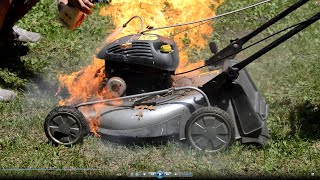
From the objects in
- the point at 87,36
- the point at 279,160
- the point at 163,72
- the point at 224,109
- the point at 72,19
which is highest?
the point at 87,36

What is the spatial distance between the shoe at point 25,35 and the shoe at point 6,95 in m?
1.24

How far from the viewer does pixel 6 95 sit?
5.04 metres

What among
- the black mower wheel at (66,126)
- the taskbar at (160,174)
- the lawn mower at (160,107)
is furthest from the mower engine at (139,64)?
the taskbar at (160,174)

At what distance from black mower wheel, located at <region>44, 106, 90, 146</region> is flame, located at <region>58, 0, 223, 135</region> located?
0.14 metres

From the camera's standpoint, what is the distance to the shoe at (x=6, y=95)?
5.02 m

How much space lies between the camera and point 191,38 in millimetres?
6301

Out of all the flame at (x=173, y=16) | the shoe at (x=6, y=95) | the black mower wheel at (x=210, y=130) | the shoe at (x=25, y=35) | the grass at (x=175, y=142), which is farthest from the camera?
the shoe at (x=25, y=35)

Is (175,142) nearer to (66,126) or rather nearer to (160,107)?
(160,107)

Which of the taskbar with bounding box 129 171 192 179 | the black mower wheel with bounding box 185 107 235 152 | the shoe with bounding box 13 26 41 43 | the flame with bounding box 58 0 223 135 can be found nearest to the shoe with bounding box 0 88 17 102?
the flame with bounding box 58 0 223 135

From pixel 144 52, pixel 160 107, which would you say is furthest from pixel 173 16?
pixel 160 107

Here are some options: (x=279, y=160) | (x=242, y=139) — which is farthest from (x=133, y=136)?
(x=279, y=160)

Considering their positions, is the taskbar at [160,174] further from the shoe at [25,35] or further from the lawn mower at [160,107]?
the shoe at [25,35]

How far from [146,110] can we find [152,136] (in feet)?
0.68

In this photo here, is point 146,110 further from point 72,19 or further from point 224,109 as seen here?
point 72,19
